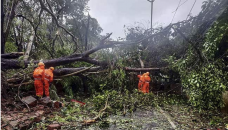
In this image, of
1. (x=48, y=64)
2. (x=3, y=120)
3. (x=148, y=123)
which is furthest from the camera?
(x=48, y=64)

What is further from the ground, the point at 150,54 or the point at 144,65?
the point at 150,54

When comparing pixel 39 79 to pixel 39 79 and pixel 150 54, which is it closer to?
pixel 39 79

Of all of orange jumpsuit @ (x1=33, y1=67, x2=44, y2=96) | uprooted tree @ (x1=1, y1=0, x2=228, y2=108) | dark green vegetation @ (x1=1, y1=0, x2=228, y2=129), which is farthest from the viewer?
orange jumpsuit @ (x1=33, y1=67, x2=44, y2=96)

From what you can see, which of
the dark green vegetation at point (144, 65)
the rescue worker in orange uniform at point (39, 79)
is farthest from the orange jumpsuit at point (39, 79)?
the dark green vegetation at point (144, 65)

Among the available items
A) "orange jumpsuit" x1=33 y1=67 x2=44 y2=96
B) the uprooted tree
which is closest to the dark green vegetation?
the uprooted tree

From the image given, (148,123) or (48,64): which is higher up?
(48,64)

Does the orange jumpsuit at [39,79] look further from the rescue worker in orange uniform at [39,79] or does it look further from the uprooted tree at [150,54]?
the uprooted tree at [150,54]

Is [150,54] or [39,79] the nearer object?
[39,79]

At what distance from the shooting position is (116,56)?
5855mm

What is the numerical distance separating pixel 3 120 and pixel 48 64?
2688 millimetres

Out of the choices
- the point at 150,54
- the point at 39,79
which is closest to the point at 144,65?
the point at 150,54

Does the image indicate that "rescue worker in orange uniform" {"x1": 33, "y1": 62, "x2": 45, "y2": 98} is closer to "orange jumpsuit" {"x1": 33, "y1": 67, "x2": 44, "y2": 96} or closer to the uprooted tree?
"orange jumpsuit" {"x1": 33, "y1": 67, "x2": 44, "y2": 96}

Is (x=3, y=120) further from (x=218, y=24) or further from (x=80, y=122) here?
(x=218, y=24)

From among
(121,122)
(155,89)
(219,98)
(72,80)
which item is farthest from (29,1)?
(219,98)
